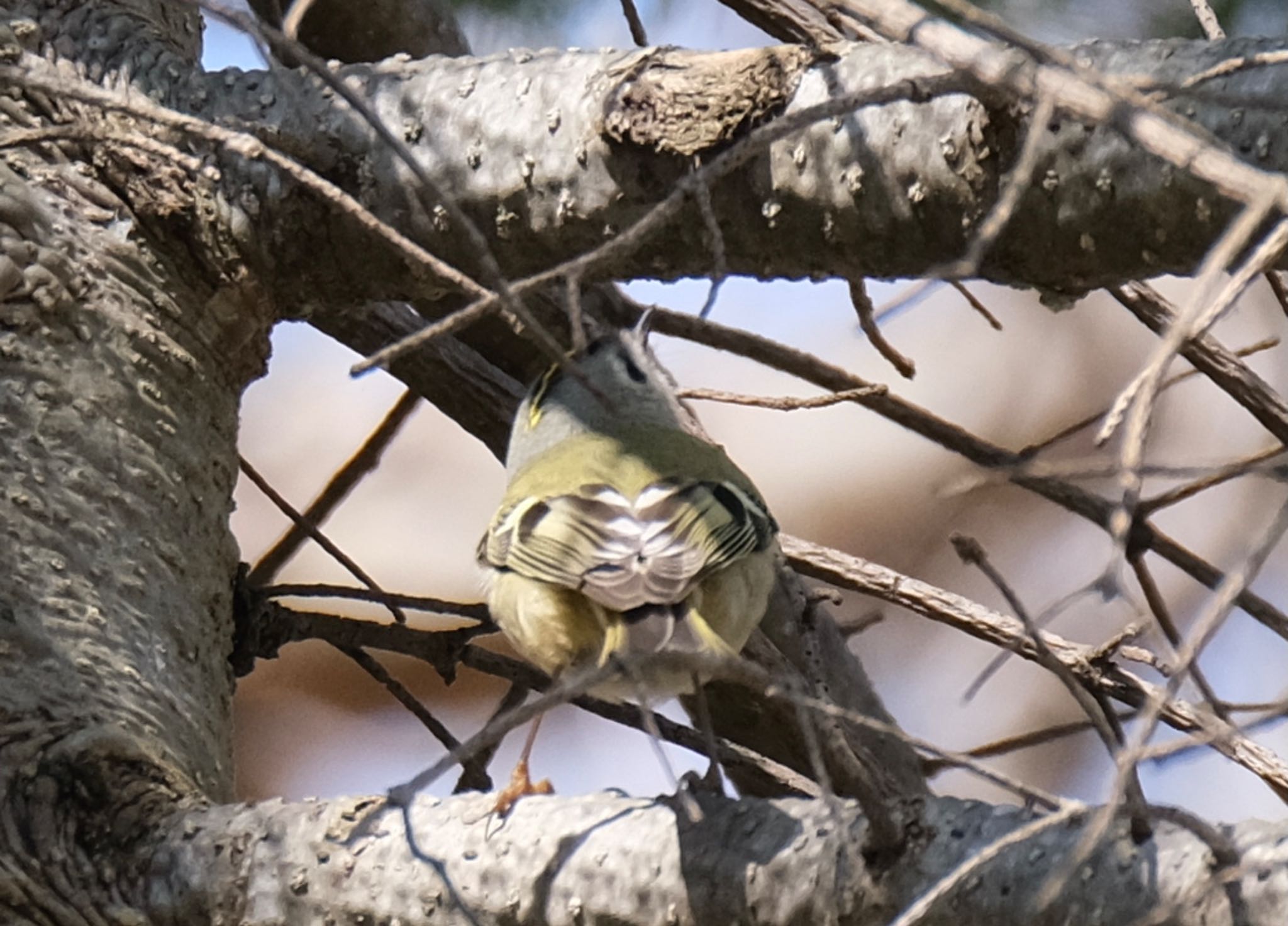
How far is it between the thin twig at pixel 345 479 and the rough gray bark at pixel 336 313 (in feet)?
2.66

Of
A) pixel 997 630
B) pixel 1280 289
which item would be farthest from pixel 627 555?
pixel 1280 289

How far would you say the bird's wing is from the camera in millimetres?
2172

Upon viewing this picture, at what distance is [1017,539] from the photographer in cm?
648

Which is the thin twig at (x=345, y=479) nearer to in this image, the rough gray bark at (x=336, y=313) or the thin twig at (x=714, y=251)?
the rough gray bark at (x=336, y=313)

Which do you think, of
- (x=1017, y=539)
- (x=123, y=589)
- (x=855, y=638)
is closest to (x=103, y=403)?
(x=123, y=589)

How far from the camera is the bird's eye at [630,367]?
3.17 meters

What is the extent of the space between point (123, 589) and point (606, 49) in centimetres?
96

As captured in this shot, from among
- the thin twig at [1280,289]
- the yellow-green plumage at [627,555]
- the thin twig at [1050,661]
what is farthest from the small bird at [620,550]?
the thin twig at [1280,289]

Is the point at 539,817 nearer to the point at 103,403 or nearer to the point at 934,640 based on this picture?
the point at 103,403

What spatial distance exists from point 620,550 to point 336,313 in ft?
2.09

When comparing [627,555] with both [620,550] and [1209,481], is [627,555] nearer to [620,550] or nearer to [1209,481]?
[620,550]

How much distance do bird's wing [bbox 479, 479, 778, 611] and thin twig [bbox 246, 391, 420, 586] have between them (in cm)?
64

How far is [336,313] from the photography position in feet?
8.23

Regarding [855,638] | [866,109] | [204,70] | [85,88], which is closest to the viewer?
[85,88]
